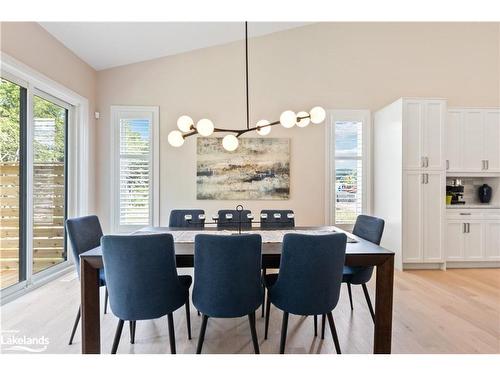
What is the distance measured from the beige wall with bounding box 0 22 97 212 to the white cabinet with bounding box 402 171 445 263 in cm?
461

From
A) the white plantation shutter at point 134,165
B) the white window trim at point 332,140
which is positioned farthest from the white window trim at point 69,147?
the white window trim at point 332,140

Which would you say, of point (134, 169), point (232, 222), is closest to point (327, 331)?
point (232, 222)

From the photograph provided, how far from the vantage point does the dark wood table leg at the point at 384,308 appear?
5.90 ft

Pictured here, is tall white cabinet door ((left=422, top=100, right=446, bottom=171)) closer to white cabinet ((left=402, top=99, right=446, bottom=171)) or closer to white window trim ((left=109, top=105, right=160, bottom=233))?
white cabinet ((left=402, top=99, right=446, bottom=171))

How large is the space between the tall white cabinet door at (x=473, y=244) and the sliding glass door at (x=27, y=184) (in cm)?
567

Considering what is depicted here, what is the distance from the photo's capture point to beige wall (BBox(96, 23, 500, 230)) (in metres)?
4.11

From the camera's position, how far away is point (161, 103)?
Result: 4098mm

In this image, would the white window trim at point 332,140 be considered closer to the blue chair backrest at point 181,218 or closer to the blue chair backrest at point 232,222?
the blue chair backrest at point 232,222

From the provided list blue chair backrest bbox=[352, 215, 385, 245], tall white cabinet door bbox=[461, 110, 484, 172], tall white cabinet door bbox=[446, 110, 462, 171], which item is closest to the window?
tall white cabinet door bbox=[446, 110, 462, 171]

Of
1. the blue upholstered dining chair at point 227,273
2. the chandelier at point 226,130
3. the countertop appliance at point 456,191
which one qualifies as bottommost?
the blue upholstered dining chair at point 227,273

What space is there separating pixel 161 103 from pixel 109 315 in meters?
3.00

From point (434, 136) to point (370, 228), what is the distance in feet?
7.26
